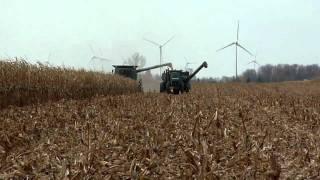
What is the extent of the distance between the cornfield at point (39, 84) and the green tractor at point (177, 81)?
362 inches

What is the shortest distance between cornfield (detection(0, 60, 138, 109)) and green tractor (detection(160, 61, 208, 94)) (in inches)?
362

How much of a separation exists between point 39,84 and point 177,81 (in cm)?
1644

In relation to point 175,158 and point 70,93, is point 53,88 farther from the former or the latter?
point 175,158

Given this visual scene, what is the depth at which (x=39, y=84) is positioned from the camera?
17328mm

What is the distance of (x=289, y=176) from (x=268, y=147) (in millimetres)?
1232

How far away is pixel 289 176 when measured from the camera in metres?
4.50

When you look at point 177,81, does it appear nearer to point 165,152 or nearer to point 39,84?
point 39,84

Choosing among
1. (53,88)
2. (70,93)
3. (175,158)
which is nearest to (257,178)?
(175,158)

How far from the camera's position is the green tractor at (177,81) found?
3266 cm

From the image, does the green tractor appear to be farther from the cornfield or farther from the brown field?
the brown field

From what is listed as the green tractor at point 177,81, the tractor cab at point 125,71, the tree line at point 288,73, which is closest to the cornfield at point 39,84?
the green tractor at point 177,81

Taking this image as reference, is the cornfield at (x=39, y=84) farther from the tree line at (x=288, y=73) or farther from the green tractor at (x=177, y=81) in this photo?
the tree line at (x=288, y=73)

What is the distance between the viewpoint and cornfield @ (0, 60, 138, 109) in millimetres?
15367

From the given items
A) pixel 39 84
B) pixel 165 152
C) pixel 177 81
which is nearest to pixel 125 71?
pixel 177 81
